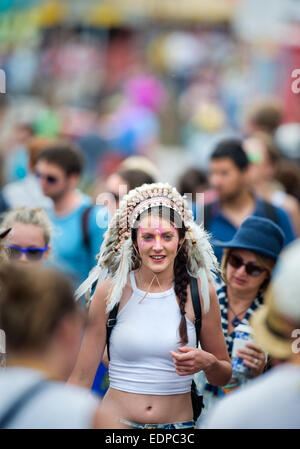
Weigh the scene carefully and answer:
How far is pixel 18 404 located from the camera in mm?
2355

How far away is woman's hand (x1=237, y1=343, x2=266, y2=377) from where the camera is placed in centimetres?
415

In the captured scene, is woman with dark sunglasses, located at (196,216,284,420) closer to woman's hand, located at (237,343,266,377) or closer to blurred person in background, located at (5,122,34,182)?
woman's hand, located at (237,343,266,377)

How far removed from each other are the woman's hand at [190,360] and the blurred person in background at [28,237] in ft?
4.22

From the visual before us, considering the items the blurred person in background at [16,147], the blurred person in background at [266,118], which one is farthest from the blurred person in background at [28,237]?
the blurred person in background at [266,118]

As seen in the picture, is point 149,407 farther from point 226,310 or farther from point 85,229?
point 85,229

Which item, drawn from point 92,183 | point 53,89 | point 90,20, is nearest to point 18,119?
point 92,183

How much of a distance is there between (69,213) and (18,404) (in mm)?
3678

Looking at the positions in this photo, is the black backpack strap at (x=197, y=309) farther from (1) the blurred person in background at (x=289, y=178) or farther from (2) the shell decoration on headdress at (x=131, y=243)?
(1) the blurred person in background at (x=289, y=178)

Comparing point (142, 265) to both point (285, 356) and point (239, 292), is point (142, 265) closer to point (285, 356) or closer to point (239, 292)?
point (239, 292)

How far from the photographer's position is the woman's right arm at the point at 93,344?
386 centimetres

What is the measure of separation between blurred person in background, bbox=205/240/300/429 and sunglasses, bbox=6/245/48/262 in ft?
7.60

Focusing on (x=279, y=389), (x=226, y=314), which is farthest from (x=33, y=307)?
(x=226, y=314)

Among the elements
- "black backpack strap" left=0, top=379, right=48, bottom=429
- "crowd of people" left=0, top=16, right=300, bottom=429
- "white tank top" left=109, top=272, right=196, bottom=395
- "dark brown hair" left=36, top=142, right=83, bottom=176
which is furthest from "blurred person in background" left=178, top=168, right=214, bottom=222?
"black backpack strap" left=0, top=379, right=48, bottom=429

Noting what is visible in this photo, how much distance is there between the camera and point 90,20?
1028 inches
